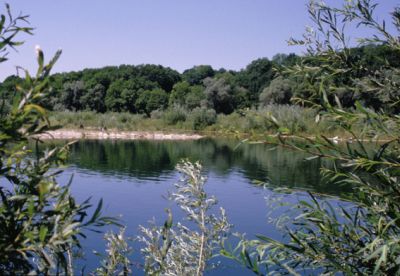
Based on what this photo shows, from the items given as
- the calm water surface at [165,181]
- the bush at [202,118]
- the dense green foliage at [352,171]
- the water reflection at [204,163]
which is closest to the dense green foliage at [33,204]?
the dense green foliage at [352,171]

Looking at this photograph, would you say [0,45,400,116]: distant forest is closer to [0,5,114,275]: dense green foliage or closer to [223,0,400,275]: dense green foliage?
[223,0,400,275]: dense green foliage

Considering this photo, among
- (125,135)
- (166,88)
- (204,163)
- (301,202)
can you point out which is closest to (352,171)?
(301,202)

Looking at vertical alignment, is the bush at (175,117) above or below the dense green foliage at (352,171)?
above

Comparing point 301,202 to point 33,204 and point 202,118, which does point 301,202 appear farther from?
point 202,118

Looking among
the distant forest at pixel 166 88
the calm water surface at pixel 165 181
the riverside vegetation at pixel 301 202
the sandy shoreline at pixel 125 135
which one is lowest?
the calm water surface at pixel 165 181

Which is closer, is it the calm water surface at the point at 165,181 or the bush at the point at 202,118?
the calm water surface at the point at 165,181

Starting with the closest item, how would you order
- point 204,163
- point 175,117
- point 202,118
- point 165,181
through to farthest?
1. point 165,181
2. point 204,163
3. point 202,118
4. point 175,117

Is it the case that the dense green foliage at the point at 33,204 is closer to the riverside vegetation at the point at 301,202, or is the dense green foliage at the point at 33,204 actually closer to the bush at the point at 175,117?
the riverside vegetation at the point at 301,202

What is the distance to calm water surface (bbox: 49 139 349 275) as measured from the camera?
15164mm

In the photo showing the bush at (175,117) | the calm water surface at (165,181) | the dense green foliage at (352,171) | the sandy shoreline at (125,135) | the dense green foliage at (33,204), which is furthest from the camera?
the bush at (175,117)

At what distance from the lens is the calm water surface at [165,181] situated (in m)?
15.2

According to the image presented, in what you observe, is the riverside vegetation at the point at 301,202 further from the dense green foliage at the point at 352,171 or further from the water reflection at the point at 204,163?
the water reflection at the point at 204,163

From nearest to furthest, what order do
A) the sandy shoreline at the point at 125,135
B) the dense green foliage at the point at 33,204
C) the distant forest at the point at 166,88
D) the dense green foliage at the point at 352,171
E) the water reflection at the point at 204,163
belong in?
the dense green foliage at the point at 33,204
the dense green foliage at the point at 352,171
the water reflection at the point at 204,163
the sandy shoreline at the point at 125,135
the distant forest at the point at 166,88

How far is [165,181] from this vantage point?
75.3 feet
